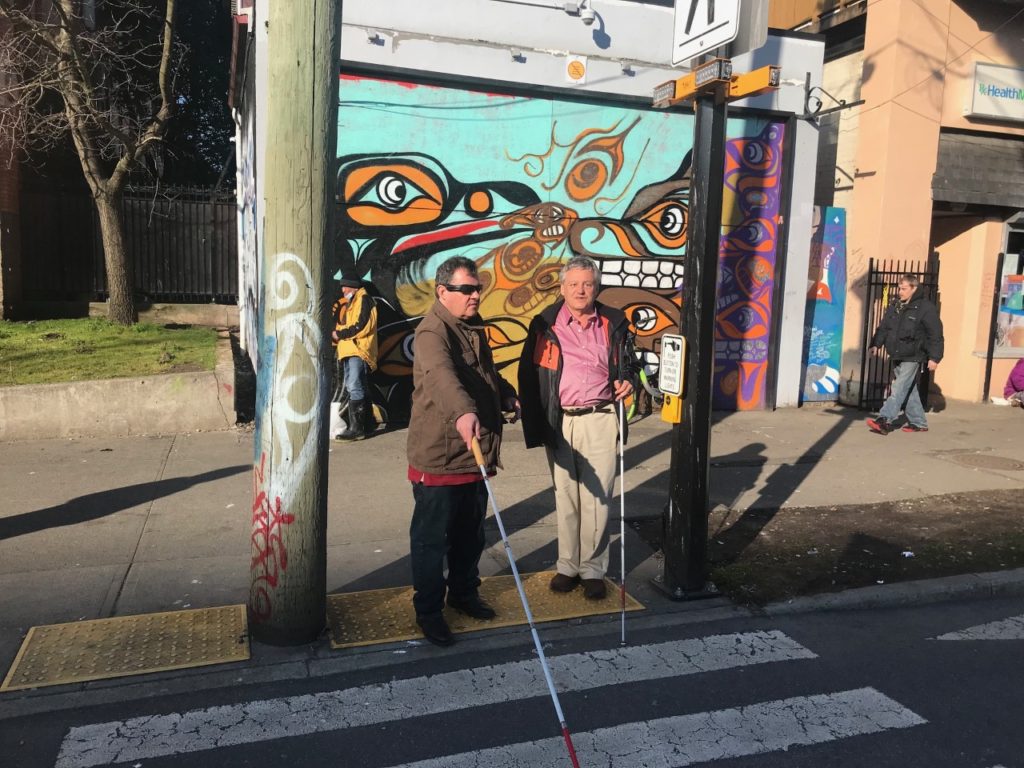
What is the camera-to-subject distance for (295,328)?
404 centimetres

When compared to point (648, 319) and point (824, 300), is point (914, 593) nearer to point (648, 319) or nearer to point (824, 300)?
point (648, 319)

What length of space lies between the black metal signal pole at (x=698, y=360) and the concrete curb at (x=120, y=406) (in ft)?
18.1

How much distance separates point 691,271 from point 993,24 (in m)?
10.2

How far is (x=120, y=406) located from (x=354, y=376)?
237 cm

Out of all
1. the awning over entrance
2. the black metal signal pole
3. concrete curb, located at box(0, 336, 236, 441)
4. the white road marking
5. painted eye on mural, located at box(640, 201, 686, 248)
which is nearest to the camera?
the white road marking

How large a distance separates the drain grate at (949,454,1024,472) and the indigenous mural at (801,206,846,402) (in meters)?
2.87

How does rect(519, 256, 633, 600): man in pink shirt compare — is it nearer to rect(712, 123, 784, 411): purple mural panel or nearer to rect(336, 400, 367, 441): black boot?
rect(336, 400, 367, 441): black boot

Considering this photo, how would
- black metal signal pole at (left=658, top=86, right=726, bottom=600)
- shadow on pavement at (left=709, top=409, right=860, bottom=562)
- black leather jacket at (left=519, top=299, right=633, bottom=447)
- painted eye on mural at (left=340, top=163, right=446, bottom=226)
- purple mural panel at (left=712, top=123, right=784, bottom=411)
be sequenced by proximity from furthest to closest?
purple mural panel at (left=712, top=123, right=784, bottom=411) → painted eye on mural at (left=340, top=163, right=446, bottom=226) → shadow on pavement at (left=709, top=409, right=860, bottom=562) → black leather jacket at (left=519, top=299, right=633, bottom=447) → black metal signal pole at (left=658, top=86, right=726, bottom=600)

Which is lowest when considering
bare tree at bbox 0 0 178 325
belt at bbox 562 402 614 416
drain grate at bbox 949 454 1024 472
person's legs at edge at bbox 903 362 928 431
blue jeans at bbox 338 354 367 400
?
drain grate at bbox 949 454 1024 472

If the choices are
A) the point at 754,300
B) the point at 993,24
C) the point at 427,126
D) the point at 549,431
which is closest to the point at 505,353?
the point at 427,126

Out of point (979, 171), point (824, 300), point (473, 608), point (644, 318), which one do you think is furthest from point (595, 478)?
point (979, 171)

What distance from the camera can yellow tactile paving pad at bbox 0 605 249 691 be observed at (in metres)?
3.87

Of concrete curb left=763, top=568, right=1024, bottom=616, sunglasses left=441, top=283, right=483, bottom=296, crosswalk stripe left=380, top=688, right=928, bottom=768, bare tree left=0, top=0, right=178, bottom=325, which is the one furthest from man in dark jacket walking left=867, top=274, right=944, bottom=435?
bare tree left=0, top=0, right=178, bottom=325

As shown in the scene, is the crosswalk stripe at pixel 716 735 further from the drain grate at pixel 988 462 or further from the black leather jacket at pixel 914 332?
the black leather jacket at pixel 914 332
